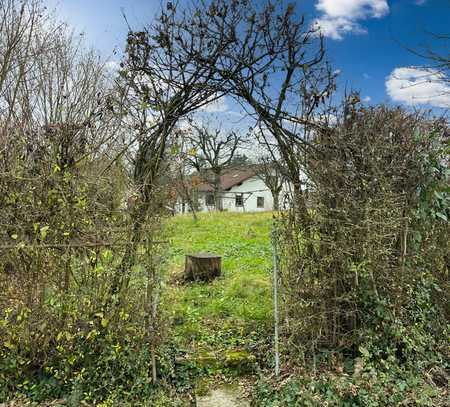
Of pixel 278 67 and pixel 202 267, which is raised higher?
pixel 278 67

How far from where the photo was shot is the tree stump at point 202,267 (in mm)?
6215

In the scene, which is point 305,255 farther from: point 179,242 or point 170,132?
point 179,242

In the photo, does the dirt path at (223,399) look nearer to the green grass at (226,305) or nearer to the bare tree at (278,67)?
the green grass at (226,305)

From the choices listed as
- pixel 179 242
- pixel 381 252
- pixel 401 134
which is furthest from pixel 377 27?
pixel 179 242

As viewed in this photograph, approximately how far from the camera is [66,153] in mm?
3049

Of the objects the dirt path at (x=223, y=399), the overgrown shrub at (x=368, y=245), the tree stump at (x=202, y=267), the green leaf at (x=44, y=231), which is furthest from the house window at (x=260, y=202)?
the green leaf at (x=44, y=231)

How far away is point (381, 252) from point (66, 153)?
3048mm

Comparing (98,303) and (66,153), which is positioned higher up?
(66,153)

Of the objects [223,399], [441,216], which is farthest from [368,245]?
[223,399]

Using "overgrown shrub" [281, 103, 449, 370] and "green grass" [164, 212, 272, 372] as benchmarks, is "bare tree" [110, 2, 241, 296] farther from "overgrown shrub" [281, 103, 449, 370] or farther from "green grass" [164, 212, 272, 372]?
"overgrown shrub" [281, 103, 449, 370]

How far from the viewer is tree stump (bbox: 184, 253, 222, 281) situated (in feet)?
20.4

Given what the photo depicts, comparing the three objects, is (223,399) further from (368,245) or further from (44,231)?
(44,231)

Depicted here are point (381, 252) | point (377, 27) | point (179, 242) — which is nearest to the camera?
point (381, 252)

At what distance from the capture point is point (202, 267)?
20.4 feet
